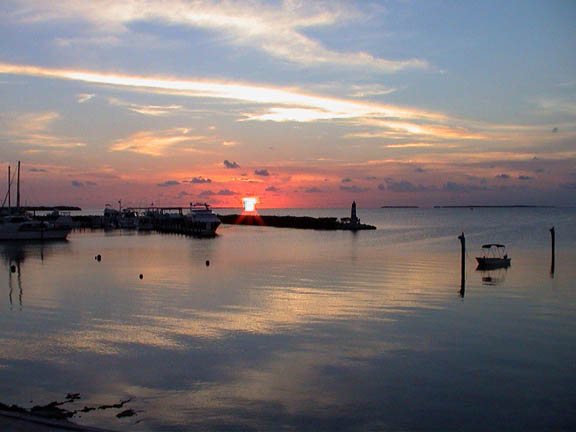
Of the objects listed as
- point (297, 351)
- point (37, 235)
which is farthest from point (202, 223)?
point (297, 351)

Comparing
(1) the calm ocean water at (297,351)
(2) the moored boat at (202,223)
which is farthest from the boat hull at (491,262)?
(2) the moored boat at (202,223)

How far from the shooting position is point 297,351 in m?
17.2

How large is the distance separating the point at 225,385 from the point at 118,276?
78.3 ft

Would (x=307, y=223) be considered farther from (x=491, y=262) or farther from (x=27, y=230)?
(x=491, y=262)

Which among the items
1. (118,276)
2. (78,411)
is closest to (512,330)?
(78,411)

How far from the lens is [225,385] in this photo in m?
14.2

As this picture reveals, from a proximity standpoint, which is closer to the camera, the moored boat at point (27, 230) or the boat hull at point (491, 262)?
the boat hull at point (491, 262)

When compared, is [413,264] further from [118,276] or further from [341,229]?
[341,229]

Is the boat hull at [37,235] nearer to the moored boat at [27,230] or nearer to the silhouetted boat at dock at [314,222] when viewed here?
the moored boat at [27,230]

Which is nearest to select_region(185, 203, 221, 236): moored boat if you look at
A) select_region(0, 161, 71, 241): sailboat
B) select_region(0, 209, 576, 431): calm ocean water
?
select_region(0, 161, 71, 241): sailboat

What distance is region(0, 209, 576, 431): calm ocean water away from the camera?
12.5 m

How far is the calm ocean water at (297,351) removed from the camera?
41.1 ft

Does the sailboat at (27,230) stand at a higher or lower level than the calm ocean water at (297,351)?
higher

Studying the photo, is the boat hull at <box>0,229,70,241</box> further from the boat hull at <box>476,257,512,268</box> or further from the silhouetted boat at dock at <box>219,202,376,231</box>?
the boat hull at <box>476,257,512,268</box>
